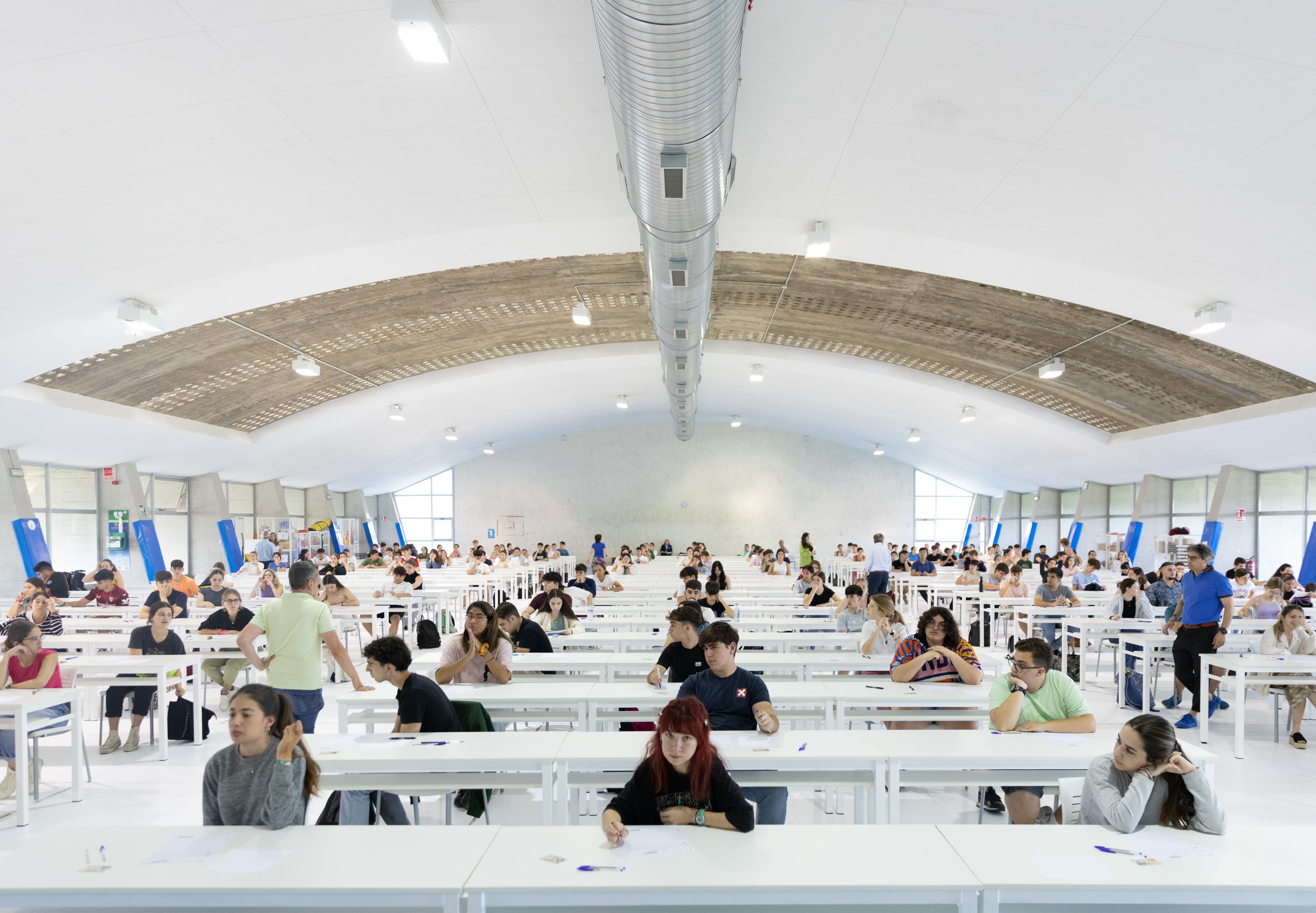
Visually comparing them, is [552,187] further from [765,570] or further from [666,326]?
[765,570]

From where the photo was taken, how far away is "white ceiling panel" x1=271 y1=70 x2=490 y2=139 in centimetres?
512

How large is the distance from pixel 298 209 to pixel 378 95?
80.0 inches

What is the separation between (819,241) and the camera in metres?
8.12

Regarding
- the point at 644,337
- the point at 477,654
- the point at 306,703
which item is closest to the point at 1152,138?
the point at 477,654

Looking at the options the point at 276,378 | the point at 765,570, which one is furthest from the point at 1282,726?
the point at 276,378

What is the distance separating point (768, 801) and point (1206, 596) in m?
5.28

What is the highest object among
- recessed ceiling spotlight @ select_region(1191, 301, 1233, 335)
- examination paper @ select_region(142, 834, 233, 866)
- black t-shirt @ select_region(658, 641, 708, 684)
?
recessed ceiling spotlight @ select_region(1191, 301, 1233, 335)

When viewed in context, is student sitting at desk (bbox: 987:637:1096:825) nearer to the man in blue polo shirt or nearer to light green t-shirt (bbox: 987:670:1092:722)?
light green t-shirt (bbox: 987:670:1092:722)

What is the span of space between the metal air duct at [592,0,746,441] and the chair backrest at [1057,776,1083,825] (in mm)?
3297

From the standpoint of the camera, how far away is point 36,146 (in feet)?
17.2

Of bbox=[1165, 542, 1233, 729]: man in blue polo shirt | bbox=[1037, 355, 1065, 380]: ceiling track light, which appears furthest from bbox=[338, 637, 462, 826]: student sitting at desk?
bbox=[1037, 355, 1065, 380]: ceiling track light

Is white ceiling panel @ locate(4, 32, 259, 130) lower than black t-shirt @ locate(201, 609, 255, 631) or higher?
higher

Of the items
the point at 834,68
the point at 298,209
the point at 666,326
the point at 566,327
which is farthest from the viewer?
the point at 566,327

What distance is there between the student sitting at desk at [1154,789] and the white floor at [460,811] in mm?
1269
